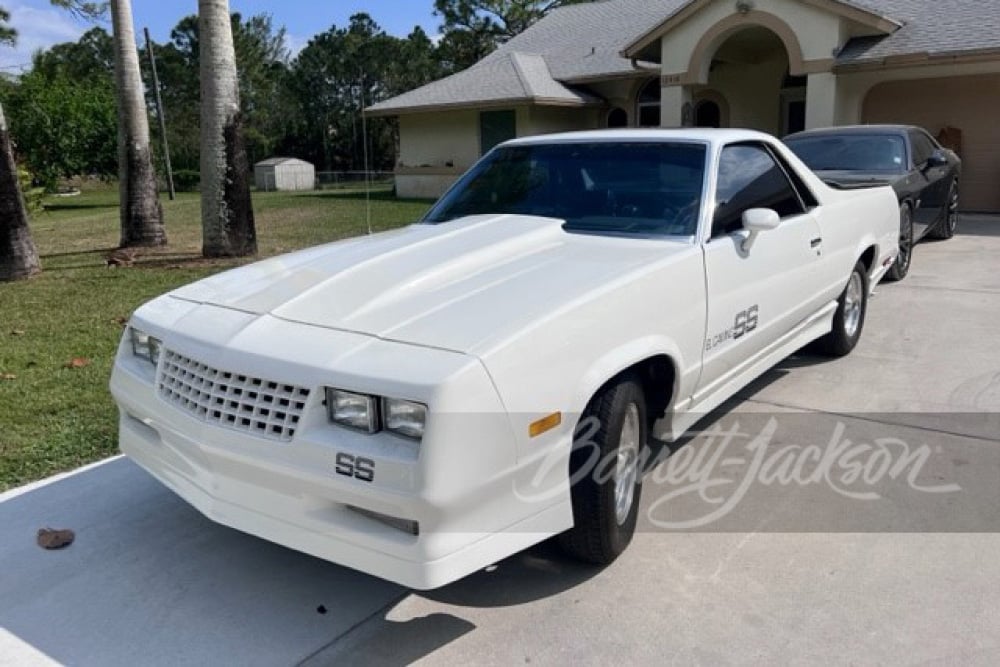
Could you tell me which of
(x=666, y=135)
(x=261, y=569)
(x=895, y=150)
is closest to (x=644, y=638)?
(x=261, y=569)

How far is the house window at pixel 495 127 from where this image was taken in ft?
74.6

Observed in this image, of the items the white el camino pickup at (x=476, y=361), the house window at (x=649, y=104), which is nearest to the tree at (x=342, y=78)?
the house window at (x=649, y=104)

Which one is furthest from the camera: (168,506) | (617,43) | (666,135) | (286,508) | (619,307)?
(617,43)

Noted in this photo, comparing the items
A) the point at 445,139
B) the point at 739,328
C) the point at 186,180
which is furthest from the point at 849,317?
the point at 186,180

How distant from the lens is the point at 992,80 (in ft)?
52.7

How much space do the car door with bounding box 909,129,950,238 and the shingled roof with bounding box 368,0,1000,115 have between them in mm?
5543

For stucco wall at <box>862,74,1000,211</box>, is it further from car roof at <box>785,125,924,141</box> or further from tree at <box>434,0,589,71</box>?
tree at <box>434,0,589,71</box>

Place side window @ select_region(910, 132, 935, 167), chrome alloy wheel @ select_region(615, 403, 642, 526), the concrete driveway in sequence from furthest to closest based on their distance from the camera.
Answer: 1. side window @ select_region(910, 132, 935, 167)
2. chrome alloy wheel @ select_region(615, 403, 642, 526)
3. the concrete driveway

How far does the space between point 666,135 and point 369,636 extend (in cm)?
290

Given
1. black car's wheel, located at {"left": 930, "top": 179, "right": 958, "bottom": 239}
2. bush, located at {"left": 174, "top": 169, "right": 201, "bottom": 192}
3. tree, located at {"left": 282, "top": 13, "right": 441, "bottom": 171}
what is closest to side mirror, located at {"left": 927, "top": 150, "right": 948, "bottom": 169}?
black car's wheel, located at {"left": 930, "top": 179, "right": 958, "bottom": 239}

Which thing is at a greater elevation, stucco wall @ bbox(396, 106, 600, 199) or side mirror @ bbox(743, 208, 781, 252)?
stucco wall @ bbox(396, 106, 600, 199)

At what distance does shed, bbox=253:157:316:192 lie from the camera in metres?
37.9

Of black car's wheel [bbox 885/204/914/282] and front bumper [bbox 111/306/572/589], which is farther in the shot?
black car's wheel [bbox 885/204/914/282]

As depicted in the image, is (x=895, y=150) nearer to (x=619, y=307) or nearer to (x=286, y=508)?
(x=619, y=307)
